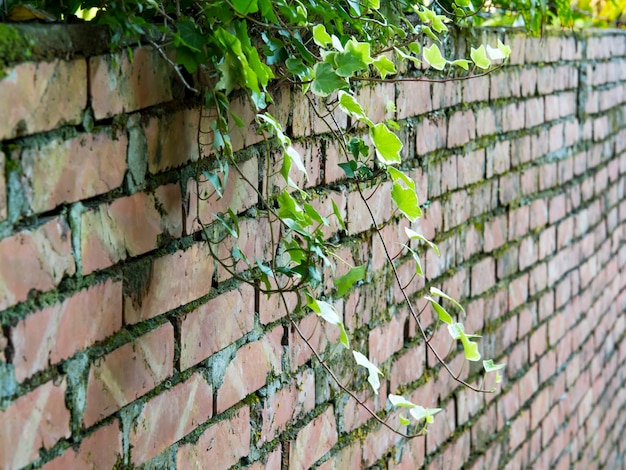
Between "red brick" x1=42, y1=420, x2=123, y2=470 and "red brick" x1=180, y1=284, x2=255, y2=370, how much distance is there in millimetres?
157

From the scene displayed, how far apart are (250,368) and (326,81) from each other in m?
0.47

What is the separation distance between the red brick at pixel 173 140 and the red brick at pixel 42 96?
14 cm

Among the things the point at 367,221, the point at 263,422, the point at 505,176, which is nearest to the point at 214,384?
the point at 263,422

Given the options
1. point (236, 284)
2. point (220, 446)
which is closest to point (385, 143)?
point (236, 284)

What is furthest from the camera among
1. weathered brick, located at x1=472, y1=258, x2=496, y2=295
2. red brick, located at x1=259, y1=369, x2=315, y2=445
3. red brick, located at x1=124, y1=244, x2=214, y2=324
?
weathered brick, located at x1=472, y1=258, x2=496, y2=295

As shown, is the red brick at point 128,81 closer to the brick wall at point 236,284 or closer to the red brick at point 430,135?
the brick wall at point 236,284

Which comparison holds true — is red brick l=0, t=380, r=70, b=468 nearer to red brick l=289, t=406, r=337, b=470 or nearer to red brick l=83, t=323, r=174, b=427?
red brick l=83, t=323, r=174, b=427

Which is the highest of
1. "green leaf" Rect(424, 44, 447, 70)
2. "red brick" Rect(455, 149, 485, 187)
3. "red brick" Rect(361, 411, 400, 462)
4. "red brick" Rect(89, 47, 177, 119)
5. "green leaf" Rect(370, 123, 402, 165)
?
"red brick" Rect(89, 47, 177, 119)

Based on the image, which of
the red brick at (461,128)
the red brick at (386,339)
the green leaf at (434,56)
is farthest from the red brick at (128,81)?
the red brick at (461,128)

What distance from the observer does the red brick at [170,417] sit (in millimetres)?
1159

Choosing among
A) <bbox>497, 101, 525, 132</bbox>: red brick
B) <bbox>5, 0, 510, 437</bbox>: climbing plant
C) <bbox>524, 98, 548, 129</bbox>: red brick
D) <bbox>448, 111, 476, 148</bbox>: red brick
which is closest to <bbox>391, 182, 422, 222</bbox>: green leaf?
<bbox>5, 0, 510, 437</bbox>: climbing plant

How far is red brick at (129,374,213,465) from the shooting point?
1.16 m

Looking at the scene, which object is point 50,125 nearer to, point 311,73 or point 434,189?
point 311,73

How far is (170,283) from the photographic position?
3.92 ft
